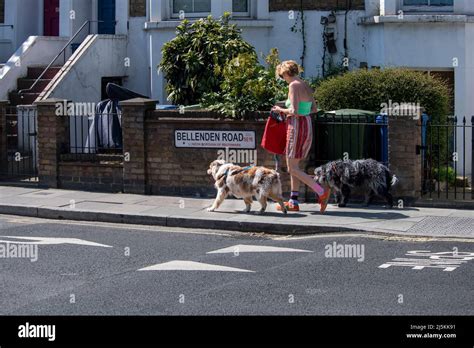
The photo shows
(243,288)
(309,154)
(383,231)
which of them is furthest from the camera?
(309,154)

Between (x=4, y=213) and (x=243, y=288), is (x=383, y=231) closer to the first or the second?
(x=243, y=288)

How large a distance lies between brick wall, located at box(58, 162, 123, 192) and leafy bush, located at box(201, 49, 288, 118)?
6.37ft

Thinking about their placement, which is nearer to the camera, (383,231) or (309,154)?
(383,231)

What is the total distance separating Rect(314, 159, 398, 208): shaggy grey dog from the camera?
14.4 m

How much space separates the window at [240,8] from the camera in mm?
21031

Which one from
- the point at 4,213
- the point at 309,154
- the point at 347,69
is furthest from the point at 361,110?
the point at 4,213

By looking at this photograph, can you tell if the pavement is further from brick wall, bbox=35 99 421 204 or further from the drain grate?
brick wall, bbox=35 99 421 204

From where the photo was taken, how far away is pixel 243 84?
51.8 feet

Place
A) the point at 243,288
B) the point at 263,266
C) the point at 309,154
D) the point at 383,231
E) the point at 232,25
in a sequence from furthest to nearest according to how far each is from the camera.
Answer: the point at 232,25 → the point at 309,154 → the point at 383,231 → the point at 263,266 → the point at 243,288

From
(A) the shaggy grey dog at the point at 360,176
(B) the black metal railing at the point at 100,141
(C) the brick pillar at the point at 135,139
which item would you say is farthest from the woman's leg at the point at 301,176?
(B) the black metal railing at the point at 100,141

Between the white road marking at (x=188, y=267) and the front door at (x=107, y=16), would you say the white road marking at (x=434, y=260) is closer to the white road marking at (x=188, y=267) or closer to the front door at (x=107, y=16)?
the white road marking at (x=188, y=267)

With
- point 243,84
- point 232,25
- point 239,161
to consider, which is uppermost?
point 232,25

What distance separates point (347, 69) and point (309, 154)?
17.8 feet

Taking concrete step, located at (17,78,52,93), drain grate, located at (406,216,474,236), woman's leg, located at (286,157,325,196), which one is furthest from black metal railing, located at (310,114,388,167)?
concrete step, located at (17,78,52,93)
